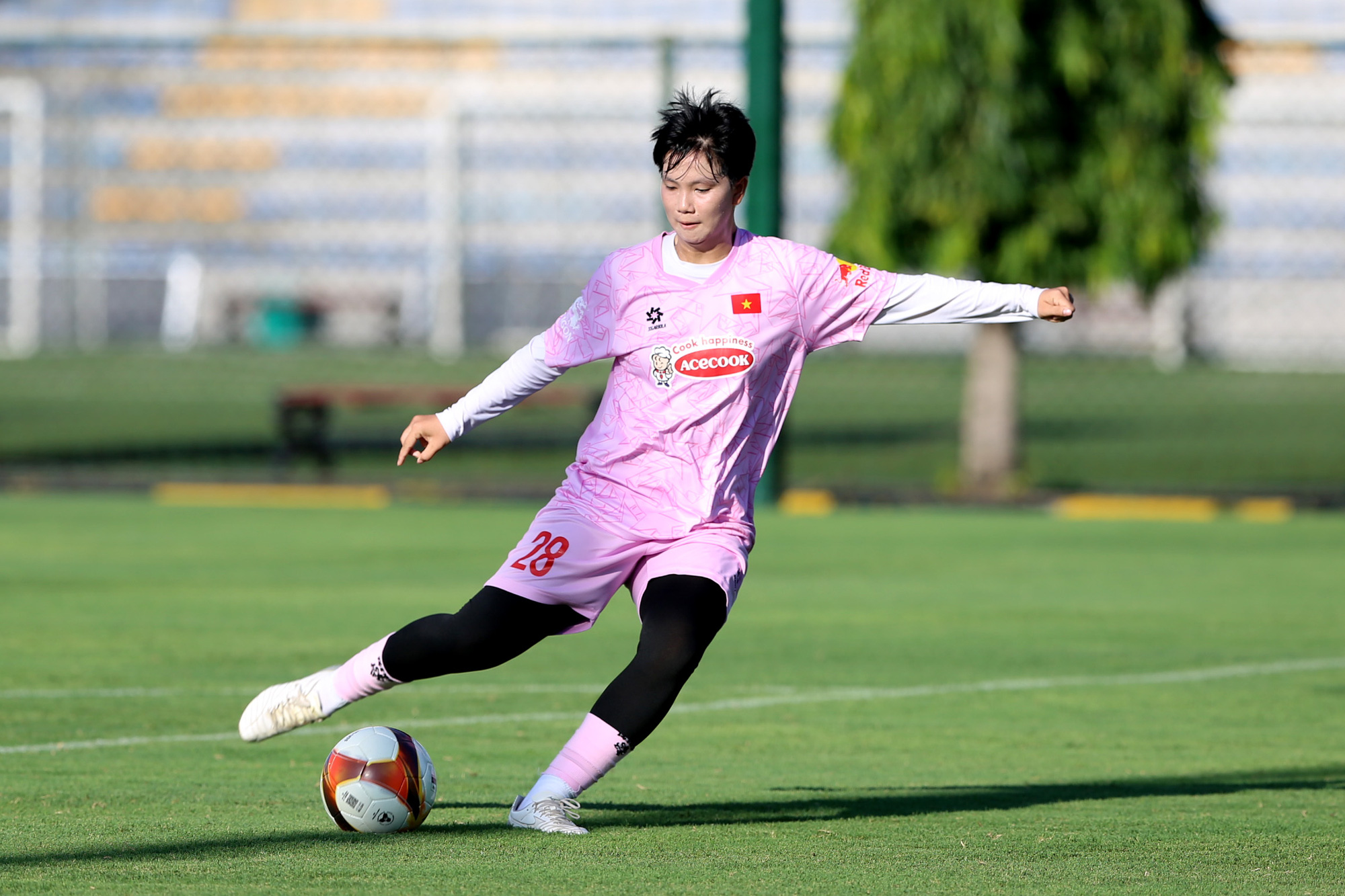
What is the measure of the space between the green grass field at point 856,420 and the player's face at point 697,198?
11.0 m

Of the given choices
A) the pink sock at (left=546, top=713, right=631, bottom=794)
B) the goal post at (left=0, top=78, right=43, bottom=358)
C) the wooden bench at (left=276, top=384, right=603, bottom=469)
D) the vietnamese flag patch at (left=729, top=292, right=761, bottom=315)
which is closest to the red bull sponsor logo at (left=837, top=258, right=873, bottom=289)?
the vietnamese flag patch at (left=729, top=292, right=761, bottom=315)

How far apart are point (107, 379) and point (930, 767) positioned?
2723 cm

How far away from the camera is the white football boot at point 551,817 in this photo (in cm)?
511

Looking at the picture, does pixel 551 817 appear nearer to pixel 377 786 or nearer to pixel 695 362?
A: pixel 377 786

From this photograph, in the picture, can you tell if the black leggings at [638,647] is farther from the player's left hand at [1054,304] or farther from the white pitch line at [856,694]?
the white pitch line at [856,694]

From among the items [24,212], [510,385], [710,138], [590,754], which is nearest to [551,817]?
[590,754]

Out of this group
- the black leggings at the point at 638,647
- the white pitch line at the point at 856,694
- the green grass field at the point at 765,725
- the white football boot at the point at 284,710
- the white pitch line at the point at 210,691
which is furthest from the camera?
the white pitch line at the point at 210,691

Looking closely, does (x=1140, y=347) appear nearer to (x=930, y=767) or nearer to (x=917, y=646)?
(x=917, y=646)

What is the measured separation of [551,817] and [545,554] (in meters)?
0.66

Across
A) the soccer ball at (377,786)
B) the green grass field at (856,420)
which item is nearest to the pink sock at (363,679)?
the soccer ball at (377,786)

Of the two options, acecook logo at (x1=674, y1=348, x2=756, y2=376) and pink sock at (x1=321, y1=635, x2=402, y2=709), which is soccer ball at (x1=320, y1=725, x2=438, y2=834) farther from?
acecook logo at (x1=674, y1=348, x2=756, y2=376)

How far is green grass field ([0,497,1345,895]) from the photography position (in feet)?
15.9

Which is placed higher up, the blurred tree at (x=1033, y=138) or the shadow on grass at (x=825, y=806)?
the blurred tree at (x=1033, y=138)

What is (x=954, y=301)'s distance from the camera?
17.5 ft
